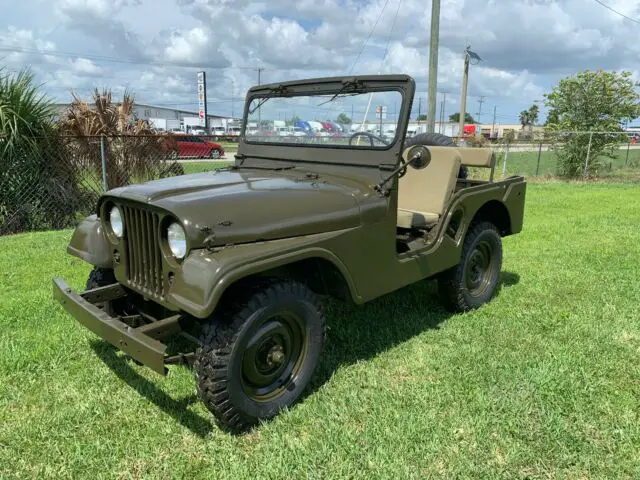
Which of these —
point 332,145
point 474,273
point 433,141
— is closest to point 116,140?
point 433,141

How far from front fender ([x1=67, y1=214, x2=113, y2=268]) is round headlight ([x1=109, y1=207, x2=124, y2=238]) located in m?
0.16

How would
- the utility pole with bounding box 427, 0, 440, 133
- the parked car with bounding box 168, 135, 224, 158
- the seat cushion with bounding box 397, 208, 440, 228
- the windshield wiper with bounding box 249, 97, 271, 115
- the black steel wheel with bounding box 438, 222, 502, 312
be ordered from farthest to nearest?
1. the parked car with bounding box 168, 135, 224, 158
2. the utility pole with bounding box 427, 0, 440, 133
3. the black steel wheel with bounding box 438, 222, 502, 312
4. the windshield wiper with bounding box 249, 97, 271, 115
5. the seat cushion with bounding box 397, 208, 440, 228

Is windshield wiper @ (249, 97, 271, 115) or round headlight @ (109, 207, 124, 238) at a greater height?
windshield wiper @ (249, 97, 271, 115)

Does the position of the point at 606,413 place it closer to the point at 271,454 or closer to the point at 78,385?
the point at 271,454

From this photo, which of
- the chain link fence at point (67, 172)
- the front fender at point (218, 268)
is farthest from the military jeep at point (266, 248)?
the chain link fence at point (67, 172)

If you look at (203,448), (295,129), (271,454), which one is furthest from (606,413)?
(295,129)

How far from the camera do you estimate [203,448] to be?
265cm

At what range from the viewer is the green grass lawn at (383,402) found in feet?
8.29

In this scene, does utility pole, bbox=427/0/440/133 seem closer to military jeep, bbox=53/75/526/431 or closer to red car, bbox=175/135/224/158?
military jeep, bbox=53/75/526/431

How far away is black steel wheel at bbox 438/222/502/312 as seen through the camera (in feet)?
14.1

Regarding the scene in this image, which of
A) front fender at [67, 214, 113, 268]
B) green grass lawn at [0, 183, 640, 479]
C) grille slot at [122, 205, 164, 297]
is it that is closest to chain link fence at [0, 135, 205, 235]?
green grass lawn at [0, 183, 640, 479]

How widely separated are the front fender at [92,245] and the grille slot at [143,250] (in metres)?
0.34

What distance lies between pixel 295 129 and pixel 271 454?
2.42 metres

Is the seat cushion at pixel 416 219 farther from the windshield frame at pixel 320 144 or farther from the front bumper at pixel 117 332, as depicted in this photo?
the front bumper at pixel 117 332
